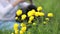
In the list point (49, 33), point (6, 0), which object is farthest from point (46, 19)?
point (6, 0)

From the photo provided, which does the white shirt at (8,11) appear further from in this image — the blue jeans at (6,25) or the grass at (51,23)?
the grass at (51,23)

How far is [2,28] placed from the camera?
2660 millimetres

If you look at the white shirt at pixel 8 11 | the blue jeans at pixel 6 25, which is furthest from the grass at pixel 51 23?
the white shirt at pixel 8 11

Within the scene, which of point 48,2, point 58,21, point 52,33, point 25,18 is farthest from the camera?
point 48,2

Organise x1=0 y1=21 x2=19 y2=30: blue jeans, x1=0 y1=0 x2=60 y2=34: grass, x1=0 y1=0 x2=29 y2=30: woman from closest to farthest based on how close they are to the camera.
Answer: x1=0 y1=0 x2=60 y2=34: grass < x1=0 y1=21 x2=19 y2=30: blue jeans < x1=0 y1=0 x2=29 y2=30: woman

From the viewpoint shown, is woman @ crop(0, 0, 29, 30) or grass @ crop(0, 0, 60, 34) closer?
grass @ crop(0, 0, 60, 34)

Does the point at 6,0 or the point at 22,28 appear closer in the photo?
the point at 22,28

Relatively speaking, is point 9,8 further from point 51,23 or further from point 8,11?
point 51,23

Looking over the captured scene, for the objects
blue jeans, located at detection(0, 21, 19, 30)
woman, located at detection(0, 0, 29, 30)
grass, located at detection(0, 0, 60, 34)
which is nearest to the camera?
grass, located at detection(0, 0, 60, 34)

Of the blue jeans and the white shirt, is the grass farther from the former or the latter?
the white shirt

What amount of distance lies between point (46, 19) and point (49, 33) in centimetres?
23

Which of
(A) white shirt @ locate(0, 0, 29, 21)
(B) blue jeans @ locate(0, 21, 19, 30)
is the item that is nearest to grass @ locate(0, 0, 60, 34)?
(B) blue jeans @ locate(0, 21, 19, 30)

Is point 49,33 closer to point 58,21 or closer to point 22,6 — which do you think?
point 58,21

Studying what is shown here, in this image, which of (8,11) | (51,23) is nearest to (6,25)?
(8,11)
